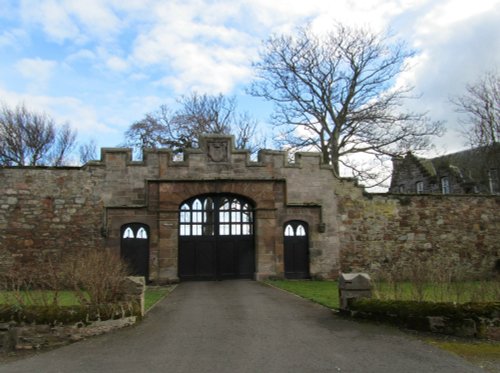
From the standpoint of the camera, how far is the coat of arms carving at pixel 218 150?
19406mm

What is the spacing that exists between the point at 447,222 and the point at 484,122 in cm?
766

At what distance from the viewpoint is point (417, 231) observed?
68.7 feet

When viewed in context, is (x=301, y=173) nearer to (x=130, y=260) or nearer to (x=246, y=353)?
(x=130, y=260)

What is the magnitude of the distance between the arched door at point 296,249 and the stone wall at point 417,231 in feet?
5.16

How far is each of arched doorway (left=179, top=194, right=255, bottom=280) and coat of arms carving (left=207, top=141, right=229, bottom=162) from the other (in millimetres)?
1503

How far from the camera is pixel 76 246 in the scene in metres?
18.6

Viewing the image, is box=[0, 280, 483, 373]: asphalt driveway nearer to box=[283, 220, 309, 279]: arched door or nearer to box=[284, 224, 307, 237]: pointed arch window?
box=[283, 220, 309, 279]: arched door

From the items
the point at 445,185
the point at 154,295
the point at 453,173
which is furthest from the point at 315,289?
the point at 445,185

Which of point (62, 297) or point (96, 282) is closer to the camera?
point (96, 282)

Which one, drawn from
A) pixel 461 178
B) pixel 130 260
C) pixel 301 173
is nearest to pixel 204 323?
pixel 130 260

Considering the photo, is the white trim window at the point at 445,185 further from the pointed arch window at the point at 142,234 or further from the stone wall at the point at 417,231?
the pointed arch window at the point at 142,234

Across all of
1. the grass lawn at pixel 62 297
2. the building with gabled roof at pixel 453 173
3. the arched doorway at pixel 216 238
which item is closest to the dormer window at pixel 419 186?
the building with gabled roof at pixel 453 173

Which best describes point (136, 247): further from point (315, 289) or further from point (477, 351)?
point (477, 351)

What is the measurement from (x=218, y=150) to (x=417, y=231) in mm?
9147
